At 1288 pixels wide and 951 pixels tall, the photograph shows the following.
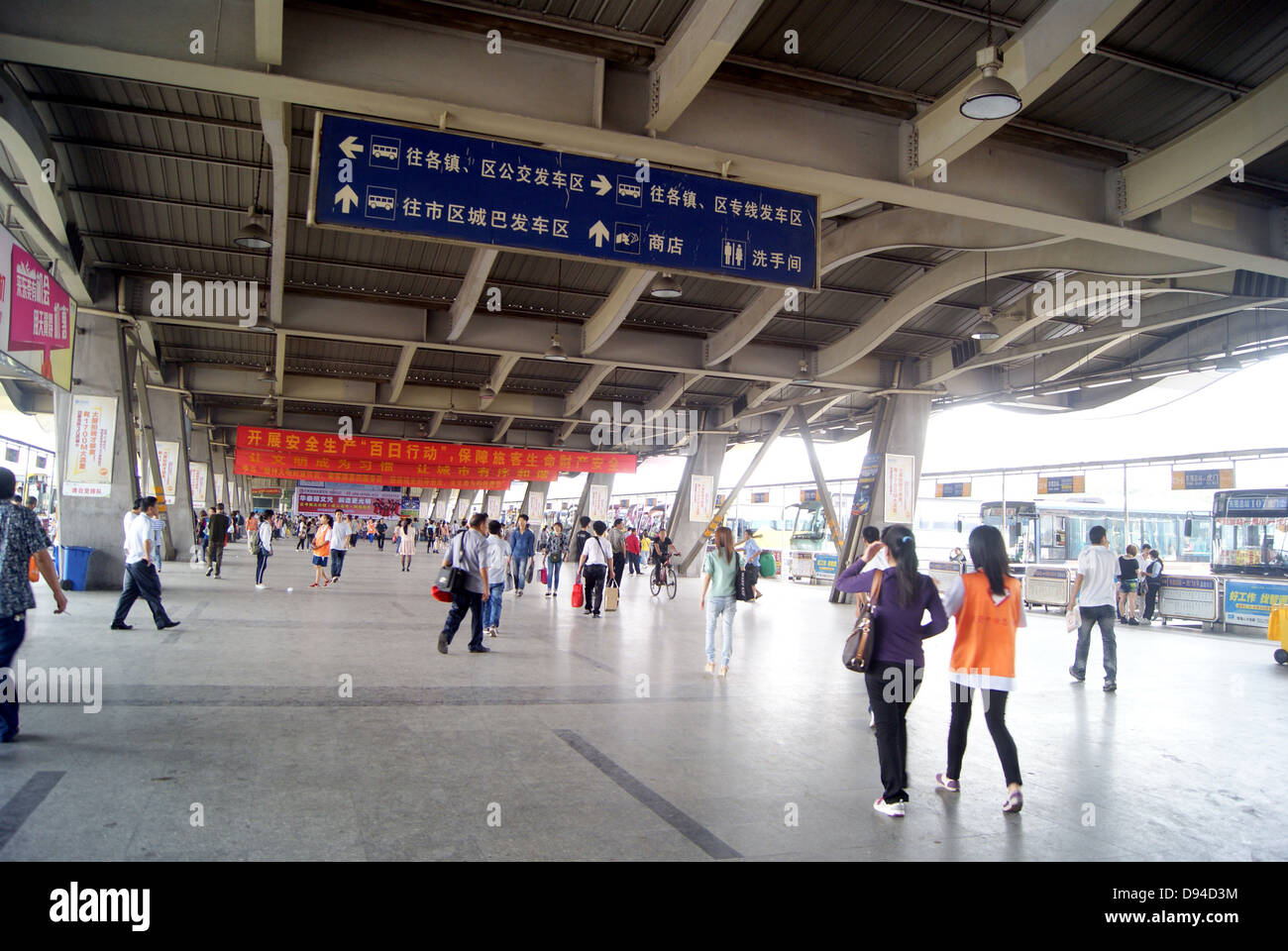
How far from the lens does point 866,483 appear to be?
71.6 ft

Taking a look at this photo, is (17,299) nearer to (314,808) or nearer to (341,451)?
(314,808)

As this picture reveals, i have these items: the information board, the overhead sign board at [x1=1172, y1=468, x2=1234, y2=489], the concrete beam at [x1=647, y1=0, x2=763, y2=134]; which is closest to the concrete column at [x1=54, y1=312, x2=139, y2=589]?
the concrete beam at [x1=647, y1=0, x2=763, y2=134]

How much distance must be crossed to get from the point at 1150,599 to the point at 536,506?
2991 cm

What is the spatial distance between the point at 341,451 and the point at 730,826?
25717 millimetres

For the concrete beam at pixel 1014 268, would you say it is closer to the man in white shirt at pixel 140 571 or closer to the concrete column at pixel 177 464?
the man in white shirt at pixel 140 571

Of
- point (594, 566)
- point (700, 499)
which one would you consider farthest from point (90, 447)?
point (700, 499)

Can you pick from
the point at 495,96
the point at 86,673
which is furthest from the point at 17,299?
the point at 495,96

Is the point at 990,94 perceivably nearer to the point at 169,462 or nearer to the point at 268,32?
the point at 268,32

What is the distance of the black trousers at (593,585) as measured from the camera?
14.7 metres

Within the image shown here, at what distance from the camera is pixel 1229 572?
18391mm

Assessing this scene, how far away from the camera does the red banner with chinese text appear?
26.5m

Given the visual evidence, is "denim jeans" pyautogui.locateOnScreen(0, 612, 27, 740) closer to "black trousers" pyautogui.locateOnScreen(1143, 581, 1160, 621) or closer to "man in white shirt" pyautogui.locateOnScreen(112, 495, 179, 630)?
"man in white shirt" pyautogui.locateOnScreen(112, 495, 179, 630)

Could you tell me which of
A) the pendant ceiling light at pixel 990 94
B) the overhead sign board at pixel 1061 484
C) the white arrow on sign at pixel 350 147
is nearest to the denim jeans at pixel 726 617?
the pendant ceiling light at pixel 990 94

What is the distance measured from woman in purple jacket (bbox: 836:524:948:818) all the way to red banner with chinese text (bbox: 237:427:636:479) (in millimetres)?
24379
